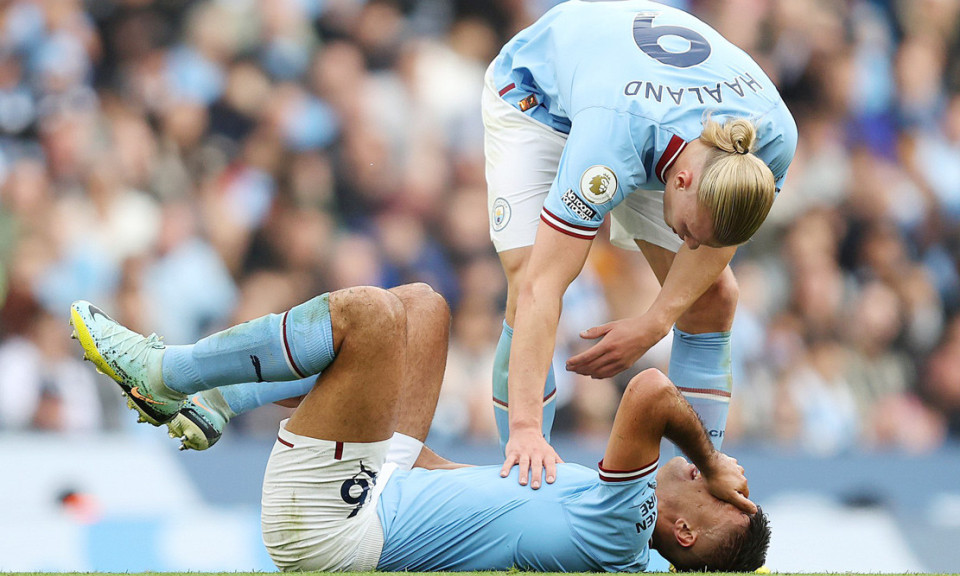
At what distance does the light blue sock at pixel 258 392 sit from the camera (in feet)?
11.2

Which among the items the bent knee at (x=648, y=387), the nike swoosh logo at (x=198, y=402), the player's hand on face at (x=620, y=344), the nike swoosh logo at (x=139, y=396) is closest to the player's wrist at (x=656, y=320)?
the player's hand on face at (x=620, y=344)

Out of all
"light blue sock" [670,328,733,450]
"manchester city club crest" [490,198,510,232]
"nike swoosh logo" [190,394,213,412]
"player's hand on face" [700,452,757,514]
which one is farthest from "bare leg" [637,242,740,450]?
"nike swoosh logo" [190,394,213,412]

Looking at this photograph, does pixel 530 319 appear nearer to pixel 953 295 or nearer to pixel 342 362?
pixel 342 362

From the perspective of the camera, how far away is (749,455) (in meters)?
5.87

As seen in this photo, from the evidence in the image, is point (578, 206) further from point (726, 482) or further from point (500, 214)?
point (726, 482)

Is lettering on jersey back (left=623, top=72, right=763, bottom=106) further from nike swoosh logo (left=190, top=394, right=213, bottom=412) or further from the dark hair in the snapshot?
nike swoosh logo (left=190, top=394, right=213, bottom=412)

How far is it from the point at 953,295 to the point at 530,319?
4887mm

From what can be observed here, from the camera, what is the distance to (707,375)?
3.85 metres

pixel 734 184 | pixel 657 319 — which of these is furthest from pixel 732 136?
pixel 657 319

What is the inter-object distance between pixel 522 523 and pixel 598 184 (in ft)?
3.05

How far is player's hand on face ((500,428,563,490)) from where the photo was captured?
9.96ft

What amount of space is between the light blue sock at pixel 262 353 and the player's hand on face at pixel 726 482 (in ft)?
3.45

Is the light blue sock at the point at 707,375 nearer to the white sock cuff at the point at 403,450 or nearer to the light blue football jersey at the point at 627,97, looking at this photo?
the light blue football jersey at the point at 627,97

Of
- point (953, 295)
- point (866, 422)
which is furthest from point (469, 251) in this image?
point (953, 295)
